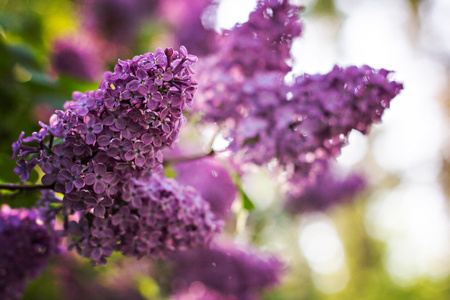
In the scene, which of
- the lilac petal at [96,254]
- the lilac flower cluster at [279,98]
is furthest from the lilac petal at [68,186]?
the lilac flower cluster at [279,98]

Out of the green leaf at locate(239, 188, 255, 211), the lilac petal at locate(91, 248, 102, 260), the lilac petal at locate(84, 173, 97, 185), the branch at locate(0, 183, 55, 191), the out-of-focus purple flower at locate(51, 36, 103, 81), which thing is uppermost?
the out-of-focus purple flower at locate(51, 36, 103, 81)

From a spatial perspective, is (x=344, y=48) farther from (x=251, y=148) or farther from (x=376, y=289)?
(x=251, y=148)

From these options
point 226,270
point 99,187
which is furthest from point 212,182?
point 99,187

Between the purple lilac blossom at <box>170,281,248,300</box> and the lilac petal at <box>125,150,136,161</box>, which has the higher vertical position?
the purple lilac blossom at <box>170,281,248,300</box>

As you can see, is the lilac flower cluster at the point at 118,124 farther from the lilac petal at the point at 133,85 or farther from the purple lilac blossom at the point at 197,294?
the purple lilac blossom at the point at 197,294

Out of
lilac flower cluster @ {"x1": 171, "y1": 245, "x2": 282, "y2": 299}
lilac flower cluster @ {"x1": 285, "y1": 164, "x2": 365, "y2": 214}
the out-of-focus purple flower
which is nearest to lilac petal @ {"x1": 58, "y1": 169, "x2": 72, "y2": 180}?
lilac flower cluster @ {"x1": 171, "y1": 245, "x2": 282, "y2": 299}

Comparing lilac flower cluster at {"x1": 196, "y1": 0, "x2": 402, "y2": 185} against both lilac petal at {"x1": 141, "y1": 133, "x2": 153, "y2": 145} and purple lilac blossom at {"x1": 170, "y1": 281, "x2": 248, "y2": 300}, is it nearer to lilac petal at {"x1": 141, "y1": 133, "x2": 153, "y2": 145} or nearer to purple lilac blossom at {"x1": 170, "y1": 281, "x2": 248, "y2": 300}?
lilac petal at {"x1": 141, "y1": 133, "x2": 153, "y2": 145}

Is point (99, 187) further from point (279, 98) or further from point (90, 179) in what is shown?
point (279, 98)
